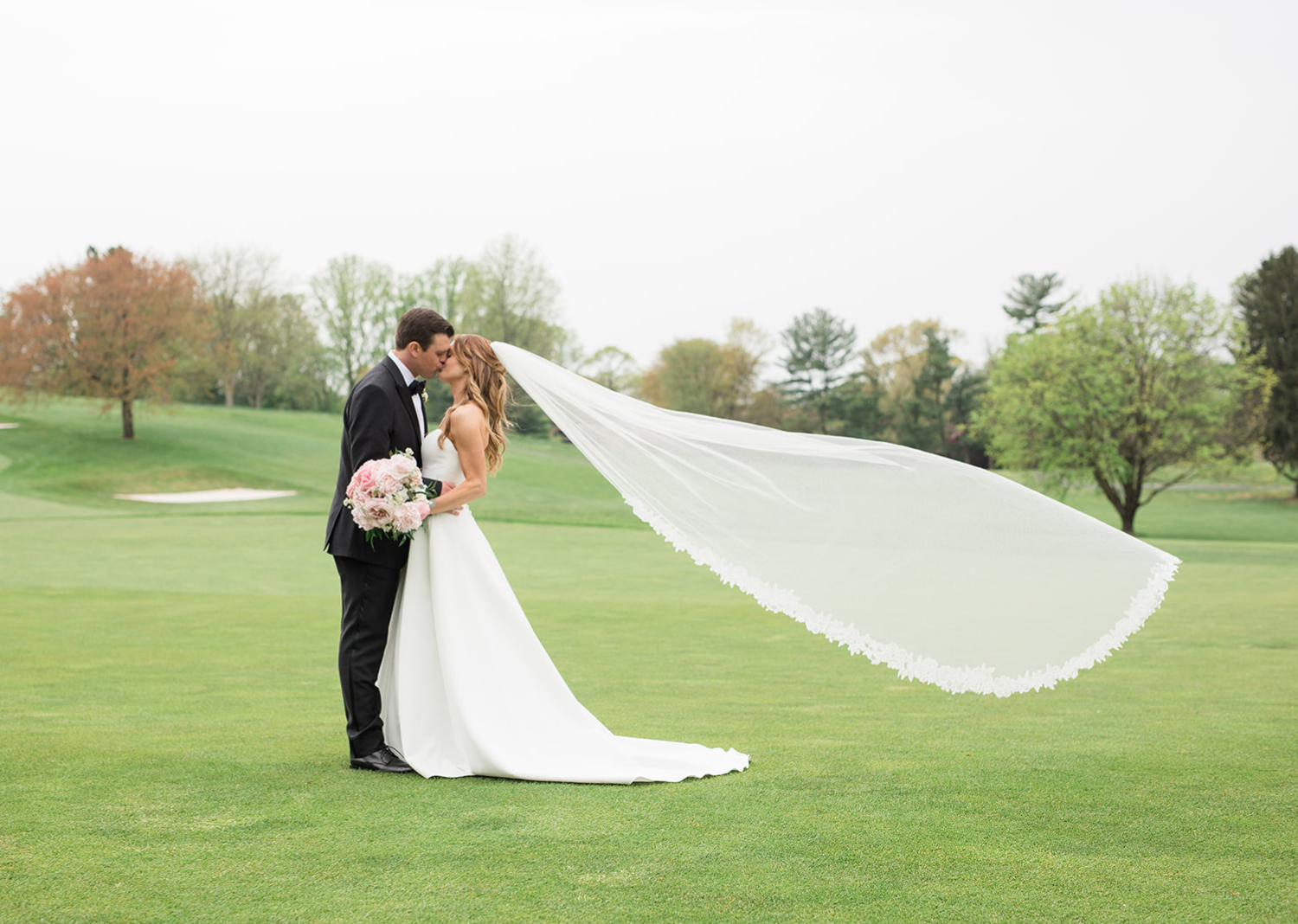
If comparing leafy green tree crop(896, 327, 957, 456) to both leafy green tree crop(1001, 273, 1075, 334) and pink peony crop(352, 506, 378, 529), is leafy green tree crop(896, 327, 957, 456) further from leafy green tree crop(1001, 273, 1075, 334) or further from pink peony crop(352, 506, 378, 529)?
pink peony crop(352, 506, 378, 529)

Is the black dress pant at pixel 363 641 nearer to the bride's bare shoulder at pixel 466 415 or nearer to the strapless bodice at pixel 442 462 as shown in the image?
the strapless bodice at pixel 442 462

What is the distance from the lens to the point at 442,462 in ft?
19.4

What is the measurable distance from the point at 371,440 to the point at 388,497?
491 millimetres

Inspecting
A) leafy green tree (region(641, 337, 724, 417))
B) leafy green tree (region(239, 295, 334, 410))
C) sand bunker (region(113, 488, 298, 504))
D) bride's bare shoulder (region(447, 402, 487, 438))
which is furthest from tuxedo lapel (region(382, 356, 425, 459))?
leafy green tree (region(239, 295, 334, 410))

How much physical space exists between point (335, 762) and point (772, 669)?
513 centimetres

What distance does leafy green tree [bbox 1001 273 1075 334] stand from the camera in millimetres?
72500

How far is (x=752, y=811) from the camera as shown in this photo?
4.60 metres

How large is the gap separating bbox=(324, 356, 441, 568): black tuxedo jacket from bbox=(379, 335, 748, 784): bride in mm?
189

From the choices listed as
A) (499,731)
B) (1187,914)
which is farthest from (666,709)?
(1187,914)

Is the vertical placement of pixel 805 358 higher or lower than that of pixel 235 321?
lower

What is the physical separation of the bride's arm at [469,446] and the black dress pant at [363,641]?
0.56 metres

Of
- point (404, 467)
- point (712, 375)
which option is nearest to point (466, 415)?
point (404, 467)

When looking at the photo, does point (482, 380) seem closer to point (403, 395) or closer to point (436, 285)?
point (403, 395)

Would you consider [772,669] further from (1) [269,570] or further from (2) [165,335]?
(2) [165,335]
